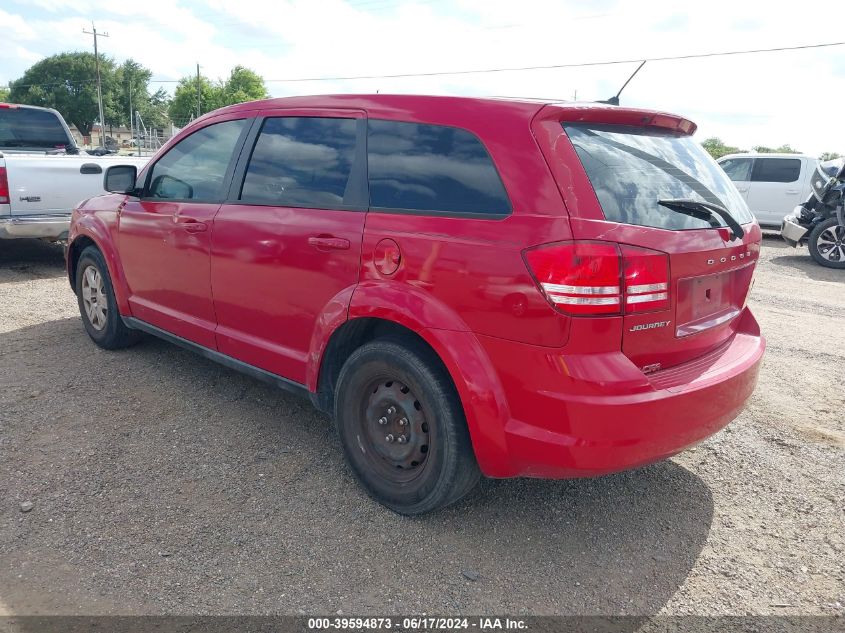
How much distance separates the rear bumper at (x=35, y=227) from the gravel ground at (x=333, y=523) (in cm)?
345

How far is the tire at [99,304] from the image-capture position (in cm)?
498

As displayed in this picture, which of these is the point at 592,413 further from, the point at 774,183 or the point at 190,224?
the point at 774,183

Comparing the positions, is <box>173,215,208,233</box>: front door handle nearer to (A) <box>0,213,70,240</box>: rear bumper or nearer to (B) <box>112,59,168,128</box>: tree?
(A) <box>0,213,70,240</box>: rear bumper

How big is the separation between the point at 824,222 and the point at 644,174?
1017 centimetres

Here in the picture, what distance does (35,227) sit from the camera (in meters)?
7.41

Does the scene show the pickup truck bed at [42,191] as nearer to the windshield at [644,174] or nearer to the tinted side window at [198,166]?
the tinted side window at [198,166]

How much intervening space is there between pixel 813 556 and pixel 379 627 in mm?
1866

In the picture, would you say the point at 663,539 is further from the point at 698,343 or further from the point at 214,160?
the point at 214,160

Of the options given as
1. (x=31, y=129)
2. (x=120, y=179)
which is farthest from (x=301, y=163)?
(x=31, y=129)

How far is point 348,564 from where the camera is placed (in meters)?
2.74

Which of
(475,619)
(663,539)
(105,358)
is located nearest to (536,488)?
(663,539)

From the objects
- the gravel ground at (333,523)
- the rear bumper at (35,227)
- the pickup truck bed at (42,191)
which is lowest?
the gravel ground at (333,523)

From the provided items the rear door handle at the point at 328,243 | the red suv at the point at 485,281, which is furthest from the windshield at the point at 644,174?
the rear door handle at the point at 328,243

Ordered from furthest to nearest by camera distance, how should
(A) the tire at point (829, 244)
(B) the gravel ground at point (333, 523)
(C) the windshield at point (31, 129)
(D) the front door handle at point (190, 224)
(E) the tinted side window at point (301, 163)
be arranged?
1. (A) the tire at point (829, 244)
2. (C) the windshield at point (31, 129)
3. (D) the front door handle at point (190, 224)
4. (E) the tinted side window at point (301, 163)
5. (B) the gravel ground at point (333, 523)
